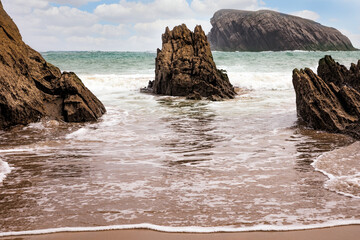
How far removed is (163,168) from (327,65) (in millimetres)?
9176

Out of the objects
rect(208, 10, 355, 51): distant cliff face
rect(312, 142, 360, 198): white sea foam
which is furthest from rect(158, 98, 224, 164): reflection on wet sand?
rect(208, 10, 355, 51): distant cliff face

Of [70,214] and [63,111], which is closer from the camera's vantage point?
[70,214]

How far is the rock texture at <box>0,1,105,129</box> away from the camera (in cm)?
973

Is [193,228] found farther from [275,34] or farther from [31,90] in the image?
[275,34]

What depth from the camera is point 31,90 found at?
10570 mm

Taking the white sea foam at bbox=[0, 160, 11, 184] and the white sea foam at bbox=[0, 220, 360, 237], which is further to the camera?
the white sea foam at bbox=[0, 160, 11, 184]


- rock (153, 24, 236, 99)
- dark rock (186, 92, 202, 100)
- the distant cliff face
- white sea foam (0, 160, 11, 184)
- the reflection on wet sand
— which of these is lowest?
white sea foam (0, 160, 11, 184)

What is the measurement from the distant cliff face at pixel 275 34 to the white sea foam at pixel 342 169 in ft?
368

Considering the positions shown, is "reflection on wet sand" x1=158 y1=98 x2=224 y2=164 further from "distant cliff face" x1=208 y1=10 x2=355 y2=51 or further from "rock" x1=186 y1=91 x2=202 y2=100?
"distant cliff face" x1=208 y1=10 x2=355 y2=51

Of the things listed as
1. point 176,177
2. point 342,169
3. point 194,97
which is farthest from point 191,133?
point 194,97

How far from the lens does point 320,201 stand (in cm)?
406

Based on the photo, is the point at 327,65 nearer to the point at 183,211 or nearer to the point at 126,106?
the point at 126,106

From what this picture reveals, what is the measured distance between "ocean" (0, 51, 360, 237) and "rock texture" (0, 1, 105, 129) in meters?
0.50

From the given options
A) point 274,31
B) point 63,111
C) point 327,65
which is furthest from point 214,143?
point 274,31
